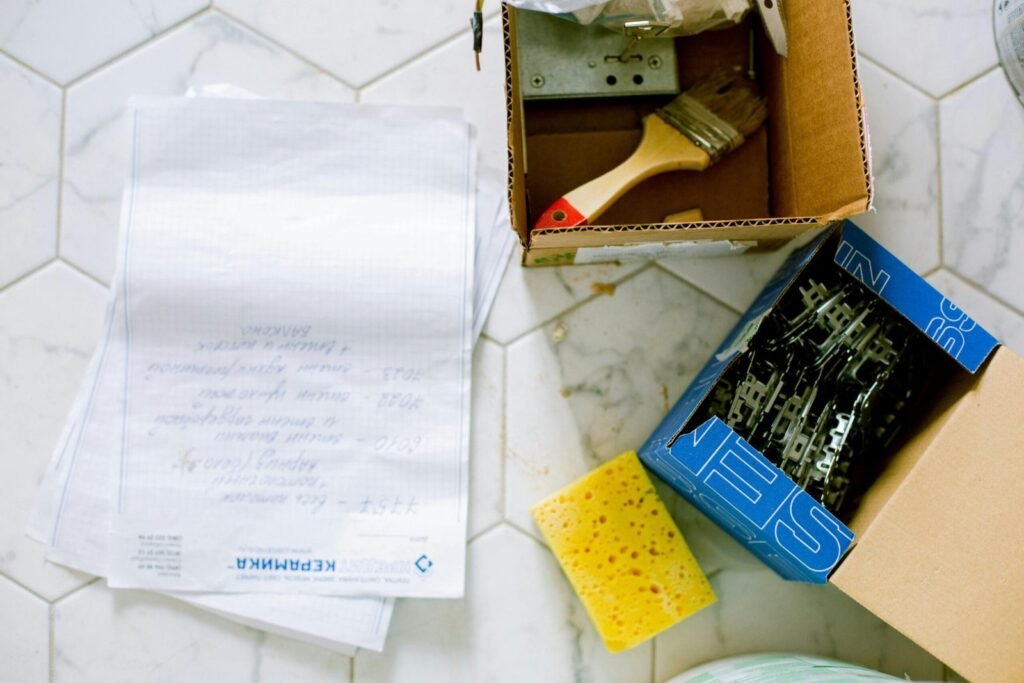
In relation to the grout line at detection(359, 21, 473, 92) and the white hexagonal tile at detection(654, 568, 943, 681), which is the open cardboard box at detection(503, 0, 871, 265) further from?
the white hexagonal tile at detection(654, 568, 943, 681)

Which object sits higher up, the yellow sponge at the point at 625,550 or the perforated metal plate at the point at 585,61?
the perforated metal plate at the point at 585,61

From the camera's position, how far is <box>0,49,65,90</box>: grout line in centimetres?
67

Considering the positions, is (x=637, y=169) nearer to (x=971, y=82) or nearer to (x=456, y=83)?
(x=456, y=83)

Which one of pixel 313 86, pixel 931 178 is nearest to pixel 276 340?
pixel 313 86

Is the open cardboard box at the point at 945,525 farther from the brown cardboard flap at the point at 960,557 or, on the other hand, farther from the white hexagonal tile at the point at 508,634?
the white hexagonal tile at the point at 508,634

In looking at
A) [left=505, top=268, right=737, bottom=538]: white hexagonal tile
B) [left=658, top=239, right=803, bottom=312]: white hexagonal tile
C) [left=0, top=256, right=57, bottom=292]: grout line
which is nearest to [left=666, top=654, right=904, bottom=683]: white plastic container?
[left=505, top=268, right=737, bottom=538]: white hexagonal tile

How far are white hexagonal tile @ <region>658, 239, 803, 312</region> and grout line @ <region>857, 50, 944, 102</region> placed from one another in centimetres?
17

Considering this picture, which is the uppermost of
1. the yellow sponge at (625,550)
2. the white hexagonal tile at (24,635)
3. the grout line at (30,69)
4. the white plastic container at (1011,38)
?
the white plastic container at (1011,38)

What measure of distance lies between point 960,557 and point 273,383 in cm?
49

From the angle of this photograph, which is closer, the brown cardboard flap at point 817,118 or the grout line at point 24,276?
the brown cardboard flap at point 817,118

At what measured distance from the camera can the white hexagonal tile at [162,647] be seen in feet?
2.15

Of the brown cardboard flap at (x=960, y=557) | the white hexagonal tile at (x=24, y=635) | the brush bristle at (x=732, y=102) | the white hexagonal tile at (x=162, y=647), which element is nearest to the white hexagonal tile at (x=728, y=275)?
the brush bristle at (x=732, y=102)

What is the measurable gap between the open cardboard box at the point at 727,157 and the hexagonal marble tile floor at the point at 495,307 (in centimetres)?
5

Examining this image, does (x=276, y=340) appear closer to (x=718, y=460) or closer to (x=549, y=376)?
(x=549, y=376)
